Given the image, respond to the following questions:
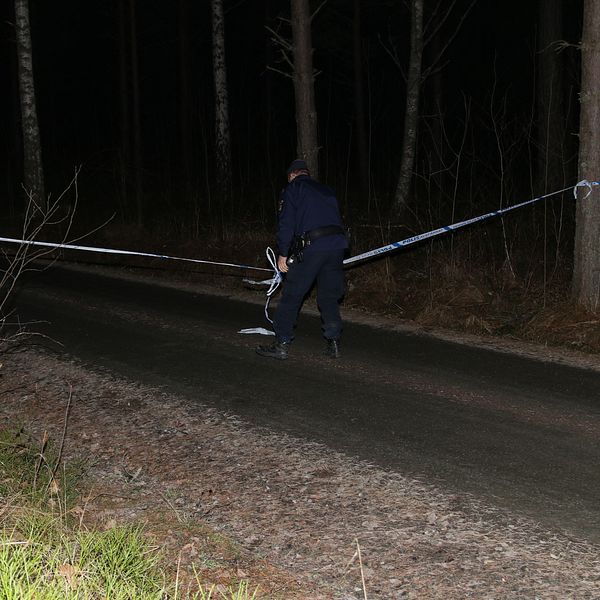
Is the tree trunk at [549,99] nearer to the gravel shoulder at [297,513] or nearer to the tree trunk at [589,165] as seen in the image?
the tree trunk at [589,165]

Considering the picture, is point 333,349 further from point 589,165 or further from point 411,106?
point 411,106

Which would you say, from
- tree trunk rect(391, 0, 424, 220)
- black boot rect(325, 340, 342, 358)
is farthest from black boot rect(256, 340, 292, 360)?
tree trunk rect(391, 0, 424, 220)

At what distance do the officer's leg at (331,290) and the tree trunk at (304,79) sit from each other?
4.64 m

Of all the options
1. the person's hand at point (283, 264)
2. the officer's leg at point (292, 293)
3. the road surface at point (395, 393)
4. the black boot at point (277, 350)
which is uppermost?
the person's hand at point (283, 264)

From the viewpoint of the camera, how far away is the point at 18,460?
554cm

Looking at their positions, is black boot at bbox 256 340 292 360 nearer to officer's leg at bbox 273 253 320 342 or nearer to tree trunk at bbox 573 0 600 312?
officer's leg at bbox 273 253 320 342

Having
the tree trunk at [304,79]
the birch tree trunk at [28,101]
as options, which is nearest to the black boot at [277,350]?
the tree trunk at [304,79]

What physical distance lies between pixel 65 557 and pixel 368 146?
86.0 ft

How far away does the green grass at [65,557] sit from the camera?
353 centimetres

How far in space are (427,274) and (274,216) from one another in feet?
16.1

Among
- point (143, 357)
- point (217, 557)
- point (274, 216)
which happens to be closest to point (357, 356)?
point (143, 357)

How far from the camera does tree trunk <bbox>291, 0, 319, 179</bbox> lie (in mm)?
12117

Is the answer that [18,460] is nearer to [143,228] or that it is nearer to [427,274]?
[427,274]

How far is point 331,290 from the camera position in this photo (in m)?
8.22
